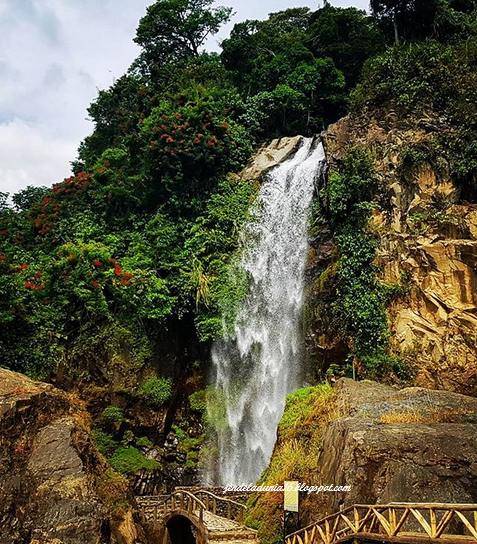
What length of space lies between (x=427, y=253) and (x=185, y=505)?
1021 cm

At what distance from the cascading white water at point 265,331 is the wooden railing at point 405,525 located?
8.51 metres

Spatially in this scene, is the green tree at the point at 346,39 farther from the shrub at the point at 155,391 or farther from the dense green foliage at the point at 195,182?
the shrub at the point at 155,391

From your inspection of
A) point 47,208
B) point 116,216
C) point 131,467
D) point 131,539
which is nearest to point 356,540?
point 131,539

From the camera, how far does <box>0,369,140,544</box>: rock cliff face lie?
7.70 metres

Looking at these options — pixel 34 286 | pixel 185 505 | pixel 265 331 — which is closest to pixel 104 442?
pixel 185 505

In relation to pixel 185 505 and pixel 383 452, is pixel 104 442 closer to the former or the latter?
pixel 185 505

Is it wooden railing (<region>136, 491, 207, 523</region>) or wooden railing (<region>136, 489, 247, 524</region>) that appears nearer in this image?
wooden railing (<region>136, 489, 247, 524</region>)

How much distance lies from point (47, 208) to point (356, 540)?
21.0 meters

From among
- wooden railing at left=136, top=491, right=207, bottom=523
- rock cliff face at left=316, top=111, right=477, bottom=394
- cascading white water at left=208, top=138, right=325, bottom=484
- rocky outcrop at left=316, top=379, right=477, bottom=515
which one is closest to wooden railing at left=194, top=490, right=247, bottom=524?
wooden railing at left=136, top=491, right=207, bottom=523

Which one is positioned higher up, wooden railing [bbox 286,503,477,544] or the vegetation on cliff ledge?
the vegetation on cliff ledge

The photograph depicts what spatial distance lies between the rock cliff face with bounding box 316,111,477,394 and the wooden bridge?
668cm

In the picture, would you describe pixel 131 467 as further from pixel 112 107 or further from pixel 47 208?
pixel 112 107

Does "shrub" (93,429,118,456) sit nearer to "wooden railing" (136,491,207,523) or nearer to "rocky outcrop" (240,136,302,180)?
"wooden railing" (136,491,207,523)

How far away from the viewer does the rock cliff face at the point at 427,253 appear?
14.5 m
